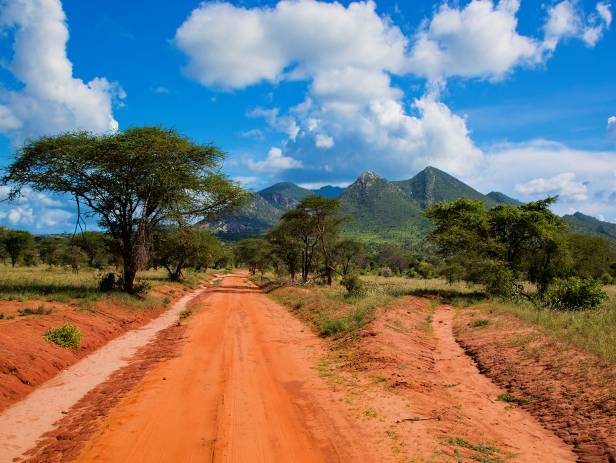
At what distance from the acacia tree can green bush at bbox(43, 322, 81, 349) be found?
→ 10967 millimetres

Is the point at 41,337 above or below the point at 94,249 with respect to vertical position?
below

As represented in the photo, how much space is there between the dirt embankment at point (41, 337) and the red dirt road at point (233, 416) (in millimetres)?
2616

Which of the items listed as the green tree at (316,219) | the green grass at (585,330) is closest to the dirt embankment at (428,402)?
the green grass at (585,330)

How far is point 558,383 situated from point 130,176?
70.5 feet

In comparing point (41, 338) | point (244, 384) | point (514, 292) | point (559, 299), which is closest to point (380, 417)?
point (244, 384)

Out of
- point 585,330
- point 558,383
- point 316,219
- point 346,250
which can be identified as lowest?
point 558,383

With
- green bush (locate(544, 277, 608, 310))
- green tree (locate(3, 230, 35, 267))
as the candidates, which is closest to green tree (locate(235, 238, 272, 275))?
green tree (locate(3, 230, 35, 267))

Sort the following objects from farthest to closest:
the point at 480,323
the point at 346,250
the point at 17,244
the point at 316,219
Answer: the point at 17,244, the point at 346,250, the point at 316,219, the point at 480,323

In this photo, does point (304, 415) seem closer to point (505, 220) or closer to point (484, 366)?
point (484, 366)

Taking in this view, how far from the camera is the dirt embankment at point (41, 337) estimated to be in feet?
31.6

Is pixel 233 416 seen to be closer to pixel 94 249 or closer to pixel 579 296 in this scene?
pixel 579 296

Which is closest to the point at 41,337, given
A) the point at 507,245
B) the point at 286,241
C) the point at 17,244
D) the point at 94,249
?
the point at 507,245

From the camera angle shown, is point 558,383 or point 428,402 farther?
point 558,383

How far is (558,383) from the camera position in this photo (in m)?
9.45
